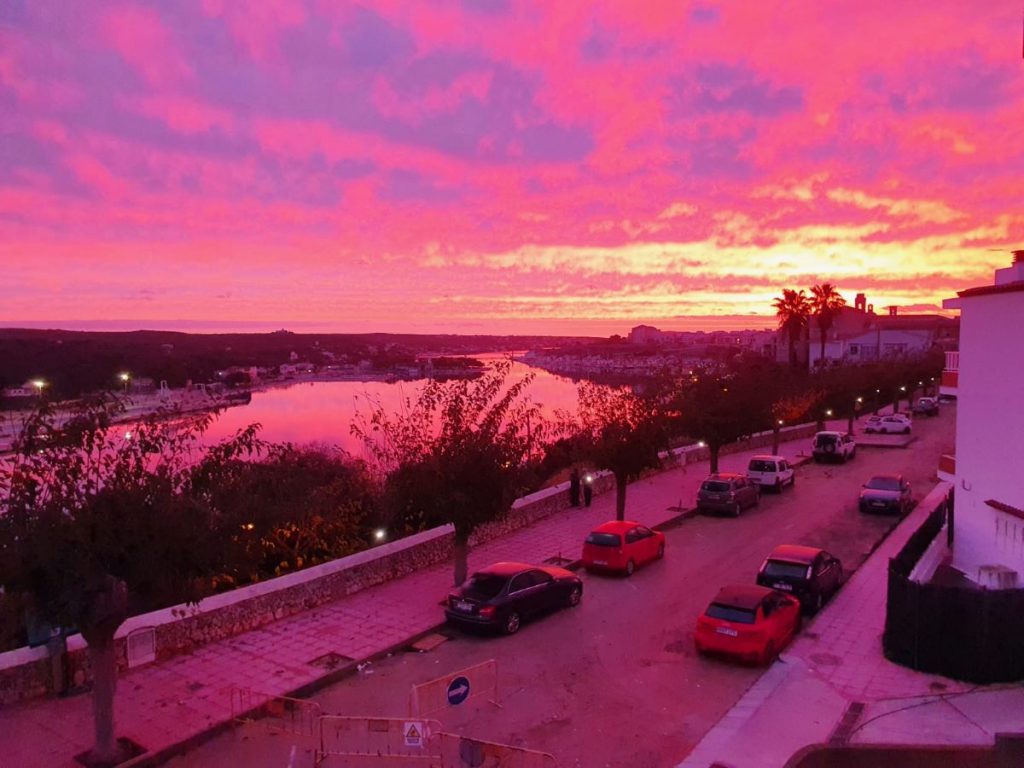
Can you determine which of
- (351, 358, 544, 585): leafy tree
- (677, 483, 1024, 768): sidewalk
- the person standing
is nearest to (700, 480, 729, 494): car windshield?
the person standing

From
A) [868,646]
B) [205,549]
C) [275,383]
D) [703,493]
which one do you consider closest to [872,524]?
[703,493]

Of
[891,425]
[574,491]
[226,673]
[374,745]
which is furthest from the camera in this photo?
[891,425]

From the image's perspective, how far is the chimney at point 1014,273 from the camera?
15.5m

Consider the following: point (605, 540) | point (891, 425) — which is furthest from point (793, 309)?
point (605, 540)

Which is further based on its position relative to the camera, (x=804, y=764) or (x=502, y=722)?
(x=502, y=722)

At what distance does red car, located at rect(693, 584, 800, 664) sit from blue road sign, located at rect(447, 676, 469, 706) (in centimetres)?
488

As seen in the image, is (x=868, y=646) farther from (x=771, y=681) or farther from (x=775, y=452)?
(x=775, y=452)

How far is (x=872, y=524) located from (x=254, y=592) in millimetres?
18672

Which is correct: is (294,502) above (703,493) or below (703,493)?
above

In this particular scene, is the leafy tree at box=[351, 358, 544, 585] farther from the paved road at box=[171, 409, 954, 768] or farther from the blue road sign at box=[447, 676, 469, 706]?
the blue road sign at box=[447, 676, 469, 706]

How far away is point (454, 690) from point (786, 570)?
27.6ft

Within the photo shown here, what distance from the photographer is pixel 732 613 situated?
12.8 m

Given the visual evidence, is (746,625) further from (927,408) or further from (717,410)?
(927,408)

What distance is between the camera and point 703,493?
2483cm
